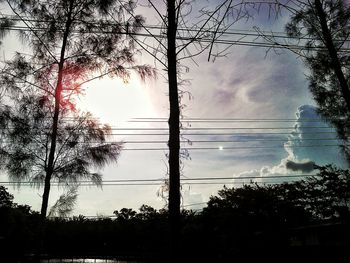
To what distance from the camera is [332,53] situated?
11.6 metres

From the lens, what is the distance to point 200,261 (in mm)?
19391

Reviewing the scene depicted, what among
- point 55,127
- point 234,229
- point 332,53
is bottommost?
point 234,229

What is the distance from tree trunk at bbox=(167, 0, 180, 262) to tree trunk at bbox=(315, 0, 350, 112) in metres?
8.77

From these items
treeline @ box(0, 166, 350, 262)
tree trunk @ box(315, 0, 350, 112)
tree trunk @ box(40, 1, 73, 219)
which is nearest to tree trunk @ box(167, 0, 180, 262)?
treeline @ box(0, 166, 350, 262)

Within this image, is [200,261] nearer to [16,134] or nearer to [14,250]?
[14,250]

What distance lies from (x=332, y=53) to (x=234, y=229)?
386 inches

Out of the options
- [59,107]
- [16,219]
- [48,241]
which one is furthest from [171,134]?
[48,241]

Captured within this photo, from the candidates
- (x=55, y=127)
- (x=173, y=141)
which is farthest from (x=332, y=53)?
(x=173, y=141)

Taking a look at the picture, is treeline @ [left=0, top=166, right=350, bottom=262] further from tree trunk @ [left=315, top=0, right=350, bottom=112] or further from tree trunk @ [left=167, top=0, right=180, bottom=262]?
tree trunk @ [left=315, top=0, right=350, bottom=112]

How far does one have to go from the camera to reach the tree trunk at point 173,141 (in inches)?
157

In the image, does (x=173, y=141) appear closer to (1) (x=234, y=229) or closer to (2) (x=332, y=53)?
(2) (x=332, y=53)

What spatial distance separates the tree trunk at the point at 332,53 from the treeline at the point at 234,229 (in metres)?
7.26

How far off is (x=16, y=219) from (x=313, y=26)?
511 inches

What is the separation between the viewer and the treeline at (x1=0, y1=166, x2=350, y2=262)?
1623 centimetres
